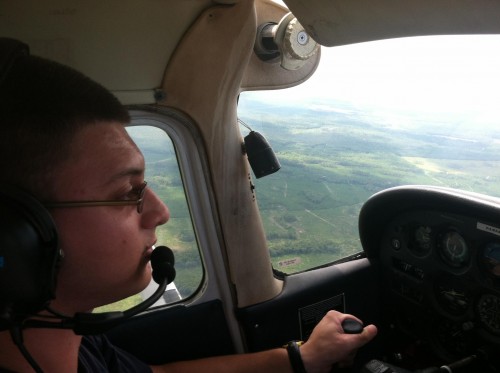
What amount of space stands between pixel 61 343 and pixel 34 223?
14.9 inches

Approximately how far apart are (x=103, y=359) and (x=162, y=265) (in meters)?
0.38

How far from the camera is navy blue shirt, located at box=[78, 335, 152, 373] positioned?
1.11 metres

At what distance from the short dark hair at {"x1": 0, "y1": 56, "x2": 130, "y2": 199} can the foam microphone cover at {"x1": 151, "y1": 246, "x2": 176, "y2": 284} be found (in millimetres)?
382

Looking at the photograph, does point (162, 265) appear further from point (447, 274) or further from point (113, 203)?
point (447, 274)

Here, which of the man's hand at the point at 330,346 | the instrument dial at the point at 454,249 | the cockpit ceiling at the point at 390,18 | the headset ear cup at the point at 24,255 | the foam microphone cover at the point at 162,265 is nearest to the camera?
the headset ear cup at the point at 24,255

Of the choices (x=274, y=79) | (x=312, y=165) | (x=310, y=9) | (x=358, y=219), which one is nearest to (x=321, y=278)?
(x=358, y=219)

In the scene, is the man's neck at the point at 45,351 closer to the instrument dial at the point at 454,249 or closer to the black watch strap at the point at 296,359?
the black watch strap at the point at 296,359

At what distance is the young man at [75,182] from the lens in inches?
29.6

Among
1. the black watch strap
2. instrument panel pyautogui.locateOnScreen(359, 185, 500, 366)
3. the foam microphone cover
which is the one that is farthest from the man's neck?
instrument panel pyautogui.locateOnScreen(359, 185, 500, 366)

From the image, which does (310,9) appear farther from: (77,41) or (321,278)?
(321,278)

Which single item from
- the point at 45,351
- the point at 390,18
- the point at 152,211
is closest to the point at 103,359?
the point at 45,351

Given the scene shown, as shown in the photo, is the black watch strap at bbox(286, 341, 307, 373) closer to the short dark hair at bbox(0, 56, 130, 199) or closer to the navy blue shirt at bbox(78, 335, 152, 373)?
the navy blue shirt at bbox(78, 335, 152, 373)

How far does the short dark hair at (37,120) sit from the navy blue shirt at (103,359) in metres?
0.58

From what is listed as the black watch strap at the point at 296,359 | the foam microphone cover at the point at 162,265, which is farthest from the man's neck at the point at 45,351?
the black watch strap at the point at 296,359
